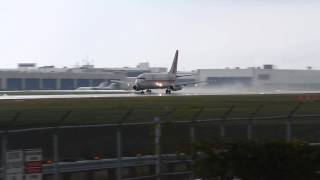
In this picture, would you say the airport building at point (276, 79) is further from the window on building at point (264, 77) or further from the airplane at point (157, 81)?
the airplane at point (157, 81)

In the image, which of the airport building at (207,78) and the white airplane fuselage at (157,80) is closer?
the white airplane fuselage at (157,80)

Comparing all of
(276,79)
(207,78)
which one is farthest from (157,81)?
(207,78)

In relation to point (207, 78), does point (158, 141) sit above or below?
above

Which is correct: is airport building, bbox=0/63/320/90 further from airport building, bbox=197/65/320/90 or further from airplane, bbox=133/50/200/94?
airplane, bbox=133/50/200/94

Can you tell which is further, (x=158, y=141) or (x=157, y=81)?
(x=157, y=81)

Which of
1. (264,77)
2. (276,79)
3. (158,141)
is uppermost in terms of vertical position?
(158,141)

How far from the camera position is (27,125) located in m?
29.3

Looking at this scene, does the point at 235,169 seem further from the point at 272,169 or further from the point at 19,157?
the point at 19,157

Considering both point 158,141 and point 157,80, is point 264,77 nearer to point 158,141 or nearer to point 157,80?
point 157,80

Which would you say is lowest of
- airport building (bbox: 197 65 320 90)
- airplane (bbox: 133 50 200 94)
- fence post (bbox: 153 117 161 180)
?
airport building (bbox: 197 65 320 90)

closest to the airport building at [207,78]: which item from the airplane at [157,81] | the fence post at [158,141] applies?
the airplane at [157,81]

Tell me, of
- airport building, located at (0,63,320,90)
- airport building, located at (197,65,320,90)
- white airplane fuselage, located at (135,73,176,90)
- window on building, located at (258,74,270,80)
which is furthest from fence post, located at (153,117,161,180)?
window on building, located at (258,74,270,80)

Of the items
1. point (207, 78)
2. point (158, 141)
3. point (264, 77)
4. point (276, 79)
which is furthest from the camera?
point (207, 78)

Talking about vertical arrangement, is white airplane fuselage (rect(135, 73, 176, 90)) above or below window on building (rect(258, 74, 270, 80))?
above
